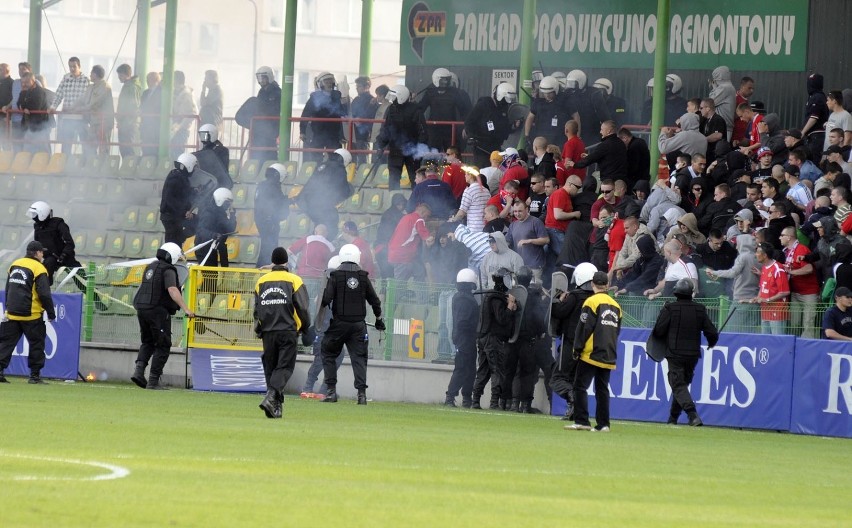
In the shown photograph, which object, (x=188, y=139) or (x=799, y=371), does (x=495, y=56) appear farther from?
(x=799, y=371)

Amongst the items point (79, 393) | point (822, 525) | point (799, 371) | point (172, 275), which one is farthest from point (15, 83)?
point (822, 525)

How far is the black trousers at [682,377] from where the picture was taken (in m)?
18.9

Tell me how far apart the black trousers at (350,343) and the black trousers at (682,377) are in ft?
12.5

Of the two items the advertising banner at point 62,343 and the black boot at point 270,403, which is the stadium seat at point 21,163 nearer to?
the advertising banner at point 62,343

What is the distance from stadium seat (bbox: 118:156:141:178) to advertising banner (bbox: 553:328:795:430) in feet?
50.3

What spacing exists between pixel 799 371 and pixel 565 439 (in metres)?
4.95

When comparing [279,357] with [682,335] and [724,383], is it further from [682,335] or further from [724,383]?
[724,383]

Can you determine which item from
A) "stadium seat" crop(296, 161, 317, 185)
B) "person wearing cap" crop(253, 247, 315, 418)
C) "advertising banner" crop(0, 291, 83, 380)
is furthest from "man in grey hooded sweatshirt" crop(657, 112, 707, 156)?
"advertising banner" crop(0, 291, 83, 380)

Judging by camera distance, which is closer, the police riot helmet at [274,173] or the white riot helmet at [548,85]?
the white riot helmet at [548,85]

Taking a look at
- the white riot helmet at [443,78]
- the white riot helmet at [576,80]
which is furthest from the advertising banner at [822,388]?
the white riot helmet at [443,78]

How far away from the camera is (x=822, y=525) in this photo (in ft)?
31.3

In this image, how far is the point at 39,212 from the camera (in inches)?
977

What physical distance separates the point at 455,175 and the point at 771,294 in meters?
7.44

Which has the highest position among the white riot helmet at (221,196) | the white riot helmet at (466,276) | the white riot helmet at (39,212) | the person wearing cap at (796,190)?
the person wearing cap at (796,190)
